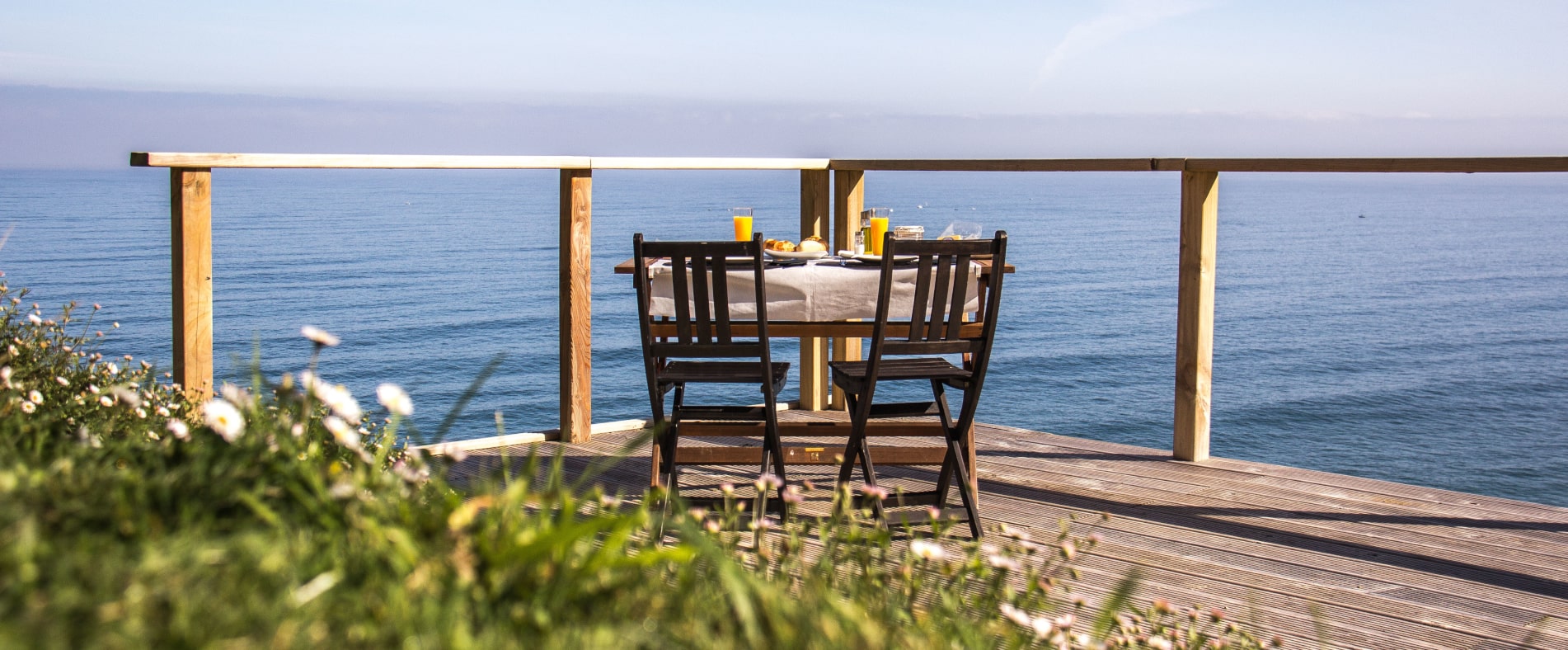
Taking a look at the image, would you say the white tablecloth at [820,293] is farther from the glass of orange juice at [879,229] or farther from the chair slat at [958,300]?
the glass of orange juice at [879,229]

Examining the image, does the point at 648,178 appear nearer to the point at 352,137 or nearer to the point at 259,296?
the point at 352,137

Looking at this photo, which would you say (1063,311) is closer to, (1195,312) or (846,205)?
(846,205)

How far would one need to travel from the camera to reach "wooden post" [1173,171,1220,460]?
397 centimetres

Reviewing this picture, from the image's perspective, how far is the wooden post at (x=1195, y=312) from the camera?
156 inches

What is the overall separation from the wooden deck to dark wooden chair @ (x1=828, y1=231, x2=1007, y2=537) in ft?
1.08

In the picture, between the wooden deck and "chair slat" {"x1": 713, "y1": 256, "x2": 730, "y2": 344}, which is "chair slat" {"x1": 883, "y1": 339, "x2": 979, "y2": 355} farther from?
the wooden deck

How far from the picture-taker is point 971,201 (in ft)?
154

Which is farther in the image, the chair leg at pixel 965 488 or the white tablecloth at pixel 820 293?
the white tablecloth at pixel 820 293

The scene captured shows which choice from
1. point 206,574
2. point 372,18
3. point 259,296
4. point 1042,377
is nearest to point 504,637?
point 206,574

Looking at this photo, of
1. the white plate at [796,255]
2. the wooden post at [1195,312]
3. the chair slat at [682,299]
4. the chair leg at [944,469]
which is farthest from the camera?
the wooden post at [1195,312]

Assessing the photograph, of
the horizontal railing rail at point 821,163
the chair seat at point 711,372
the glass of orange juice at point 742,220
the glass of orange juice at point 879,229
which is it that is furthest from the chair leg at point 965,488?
the horizontal railing rail at point 821,163

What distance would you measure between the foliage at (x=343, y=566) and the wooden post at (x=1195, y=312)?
8.93ft

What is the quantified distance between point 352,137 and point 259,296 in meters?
34.8

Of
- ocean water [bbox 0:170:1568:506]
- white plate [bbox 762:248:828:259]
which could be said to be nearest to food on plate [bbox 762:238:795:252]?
white plate [bbox 762:248:828:259]
